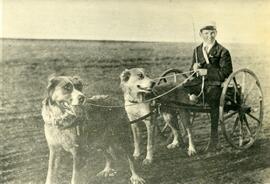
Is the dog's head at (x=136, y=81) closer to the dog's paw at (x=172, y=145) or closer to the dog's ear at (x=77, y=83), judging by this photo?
the dog's ear at (x=77, y=83)

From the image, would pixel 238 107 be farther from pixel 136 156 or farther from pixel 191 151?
pixel 136 156

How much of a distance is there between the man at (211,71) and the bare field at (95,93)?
0.06 meters

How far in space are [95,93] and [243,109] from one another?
3.17 feet

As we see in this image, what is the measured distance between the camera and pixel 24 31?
2.88 m

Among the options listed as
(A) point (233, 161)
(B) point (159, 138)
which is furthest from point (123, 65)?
(A) point (233, 161)

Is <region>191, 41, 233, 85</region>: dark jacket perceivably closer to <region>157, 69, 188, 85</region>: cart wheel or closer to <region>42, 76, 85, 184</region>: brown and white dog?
<region>157, 69, 188, 85</region>: cart wheel

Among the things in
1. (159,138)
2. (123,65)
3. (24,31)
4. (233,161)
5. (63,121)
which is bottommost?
(233,161)

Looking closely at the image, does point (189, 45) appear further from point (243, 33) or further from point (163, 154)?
point (163, 154)

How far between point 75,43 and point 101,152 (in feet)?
2.20

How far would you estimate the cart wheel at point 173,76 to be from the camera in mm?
3049

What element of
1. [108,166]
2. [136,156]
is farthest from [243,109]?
[108,166]

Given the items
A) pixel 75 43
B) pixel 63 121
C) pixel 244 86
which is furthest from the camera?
pixel 244 86

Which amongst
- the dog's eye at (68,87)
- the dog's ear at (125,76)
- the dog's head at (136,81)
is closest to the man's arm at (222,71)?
the dog's head at (136,81)

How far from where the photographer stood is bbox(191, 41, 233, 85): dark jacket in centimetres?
305
